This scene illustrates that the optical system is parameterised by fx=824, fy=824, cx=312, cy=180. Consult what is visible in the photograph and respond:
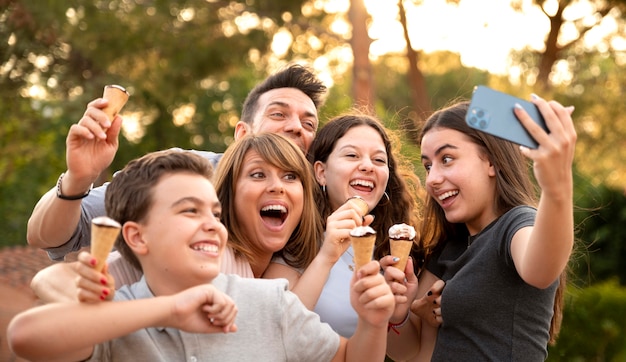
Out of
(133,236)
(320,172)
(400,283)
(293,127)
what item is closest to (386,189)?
(320,172)

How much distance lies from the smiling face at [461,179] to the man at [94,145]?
109 centimetres

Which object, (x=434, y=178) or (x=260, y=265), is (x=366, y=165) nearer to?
(x=434, y=178)

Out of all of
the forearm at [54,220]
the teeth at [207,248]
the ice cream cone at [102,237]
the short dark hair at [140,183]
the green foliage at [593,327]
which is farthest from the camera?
the green foliage at [593,327]

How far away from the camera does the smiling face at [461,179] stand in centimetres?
397

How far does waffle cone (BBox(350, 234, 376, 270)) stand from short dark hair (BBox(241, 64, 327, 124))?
93.8 inches

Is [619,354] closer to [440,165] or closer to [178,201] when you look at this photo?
[440,165]

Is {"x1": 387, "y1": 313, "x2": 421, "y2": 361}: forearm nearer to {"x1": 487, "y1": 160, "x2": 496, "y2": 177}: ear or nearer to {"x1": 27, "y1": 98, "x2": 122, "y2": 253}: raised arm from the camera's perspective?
{"x1": 487, "y1": 160, "x2": 496, "y2": 177}: ear

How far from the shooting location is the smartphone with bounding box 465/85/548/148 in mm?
2846

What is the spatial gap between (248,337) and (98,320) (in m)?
0.65

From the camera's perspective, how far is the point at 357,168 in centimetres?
437

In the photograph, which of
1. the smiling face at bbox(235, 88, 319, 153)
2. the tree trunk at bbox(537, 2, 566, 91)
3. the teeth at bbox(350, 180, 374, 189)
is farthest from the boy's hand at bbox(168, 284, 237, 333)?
the tree trunk at bbox(537, 2, 566, 91)

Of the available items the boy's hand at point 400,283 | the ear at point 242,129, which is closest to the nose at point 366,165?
the boy's hand at point 400,283

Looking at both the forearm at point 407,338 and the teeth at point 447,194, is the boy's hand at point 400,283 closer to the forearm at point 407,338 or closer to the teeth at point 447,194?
the forearm at point 407,338

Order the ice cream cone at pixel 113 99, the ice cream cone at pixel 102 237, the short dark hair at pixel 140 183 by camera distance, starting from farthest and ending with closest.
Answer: the ice cream cone at pixel 113 99 < the short dark hair at pixel 140 183 < the ice cream cone at pixel 102 237
